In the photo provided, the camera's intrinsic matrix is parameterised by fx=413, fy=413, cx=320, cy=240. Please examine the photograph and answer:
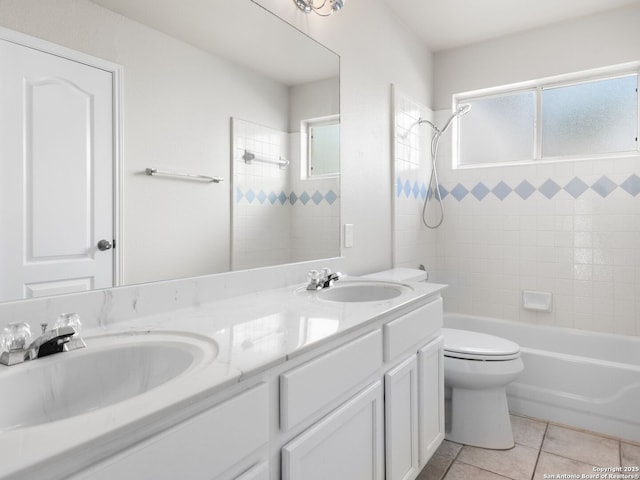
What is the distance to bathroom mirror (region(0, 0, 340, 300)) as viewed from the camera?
1146mm

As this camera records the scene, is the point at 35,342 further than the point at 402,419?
No

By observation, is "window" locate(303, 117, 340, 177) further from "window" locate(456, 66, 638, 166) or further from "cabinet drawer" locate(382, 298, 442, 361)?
"window" locate(456, 66, 638, 166)

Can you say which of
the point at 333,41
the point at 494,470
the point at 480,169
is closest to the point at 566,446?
the point at 494,470

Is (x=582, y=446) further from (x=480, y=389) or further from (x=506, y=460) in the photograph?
(x=480, y=389)

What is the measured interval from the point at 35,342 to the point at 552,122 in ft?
10.3

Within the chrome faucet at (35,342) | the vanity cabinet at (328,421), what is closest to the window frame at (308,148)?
the vanity cabinet at (328,421)

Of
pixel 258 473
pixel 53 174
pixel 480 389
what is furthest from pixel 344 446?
pixel 480 389

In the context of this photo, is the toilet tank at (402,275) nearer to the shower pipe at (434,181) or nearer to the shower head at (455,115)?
the shower pipe at (434,181)

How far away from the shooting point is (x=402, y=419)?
4.86 ft

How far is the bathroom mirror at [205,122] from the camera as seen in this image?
115 centimetres

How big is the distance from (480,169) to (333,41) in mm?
1531

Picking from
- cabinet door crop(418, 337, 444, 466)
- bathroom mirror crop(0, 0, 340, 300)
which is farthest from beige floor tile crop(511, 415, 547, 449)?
bathroom mirror crop(0, 0, 340, 300)

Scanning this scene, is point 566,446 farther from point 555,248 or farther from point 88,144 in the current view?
point 88,144

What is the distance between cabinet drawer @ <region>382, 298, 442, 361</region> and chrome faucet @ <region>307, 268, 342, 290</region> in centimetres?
38
